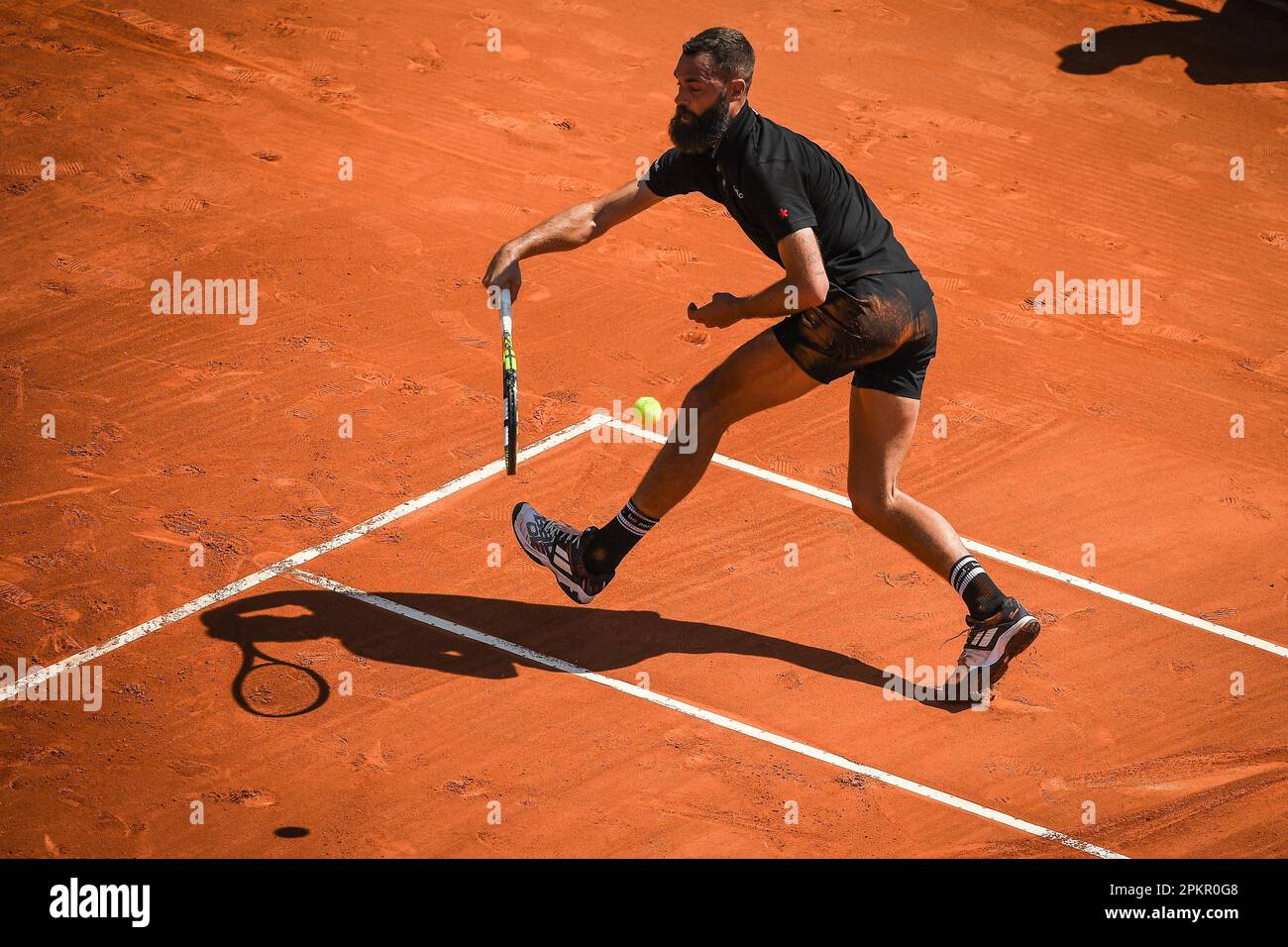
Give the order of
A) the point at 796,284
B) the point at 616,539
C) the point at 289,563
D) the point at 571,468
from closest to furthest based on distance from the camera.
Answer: the point at 796,284, the point at 616,539, the point at 289,563, the point at 571,468

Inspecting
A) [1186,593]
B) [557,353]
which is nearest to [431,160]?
[557,353]

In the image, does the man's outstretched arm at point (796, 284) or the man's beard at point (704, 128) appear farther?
the man's beard at point (704, 128)

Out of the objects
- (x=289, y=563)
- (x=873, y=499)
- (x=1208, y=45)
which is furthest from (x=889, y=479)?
(x=1208, y=45)

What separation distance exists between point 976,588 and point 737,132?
2324mm

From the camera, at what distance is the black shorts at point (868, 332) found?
6270 millimetres

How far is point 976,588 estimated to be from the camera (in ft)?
21.5

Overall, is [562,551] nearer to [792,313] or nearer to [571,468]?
[571,468]

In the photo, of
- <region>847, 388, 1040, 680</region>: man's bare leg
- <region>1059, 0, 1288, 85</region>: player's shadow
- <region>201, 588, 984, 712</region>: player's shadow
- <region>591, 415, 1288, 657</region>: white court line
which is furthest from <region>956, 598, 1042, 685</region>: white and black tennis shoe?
<region>1059, 0, 1288, 85</region>: player's shadow

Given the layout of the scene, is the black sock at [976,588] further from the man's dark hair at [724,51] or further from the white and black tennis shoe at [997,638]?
the man's dark hair at [724,51]

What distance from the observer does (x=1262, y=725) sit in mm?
6668

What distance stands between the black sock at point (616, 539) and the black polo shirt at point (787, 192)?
1383mm

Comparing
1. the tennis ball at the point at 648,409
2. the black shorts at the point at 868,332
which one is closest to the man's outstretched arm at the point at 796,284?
the black shorts at the point at 868,332

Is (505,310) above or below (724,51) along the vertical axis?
below

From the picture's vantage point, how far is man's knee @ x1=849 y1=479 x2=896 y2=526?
6.54m
